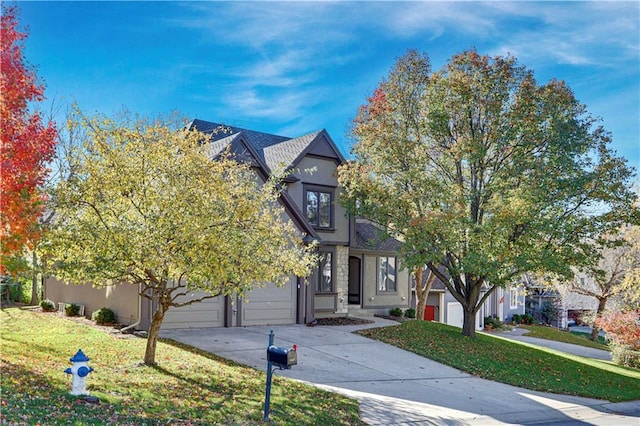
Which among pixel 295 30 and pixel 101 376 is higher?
pixel 295 30

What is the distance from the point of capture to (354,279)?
2619 cm

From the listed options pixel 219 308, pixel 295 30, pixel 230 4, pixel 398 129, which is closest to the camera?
pixel 230 4

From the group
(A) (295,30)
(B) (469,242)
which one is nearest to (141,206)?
(A) (295,30)

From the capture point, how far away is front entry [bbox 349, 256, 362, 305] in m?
25.8

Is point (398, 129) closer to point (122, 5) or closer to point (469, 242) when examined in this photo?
point (469, 242)

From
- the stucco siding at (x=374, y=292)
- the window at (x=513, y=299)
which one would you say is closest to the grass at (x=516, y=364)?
the stucco siding at (x=374, y=292)

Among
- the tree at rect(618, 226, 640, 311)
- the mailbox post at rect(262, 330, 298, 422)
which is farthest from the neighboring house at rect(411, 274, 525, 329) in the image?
the mailbox post at rect(262, 330, 298, 422)

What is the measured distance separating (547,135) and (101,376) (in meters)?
15.9

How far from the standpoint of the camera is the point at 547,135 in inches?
749

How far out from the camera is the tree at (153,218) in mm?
10242

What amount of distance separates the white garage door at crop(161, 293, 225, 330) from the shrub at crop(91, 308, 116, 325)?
1.75 metres

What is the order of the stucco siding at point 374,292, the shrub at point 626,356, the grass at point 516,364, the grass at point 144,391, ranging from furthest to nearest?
1. the stucco siding at point 374,292
2. the shrub at point 626,356
3. the grass at point 516,364
4. the grass at point 144,391

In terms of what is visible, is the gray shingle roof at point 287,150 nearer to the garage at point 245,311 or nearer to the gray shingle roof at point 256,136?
the gray shingle roof at point 256,136

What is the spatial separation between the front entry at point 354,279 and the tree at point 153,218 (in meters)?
14.8
